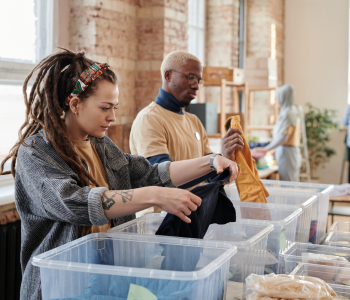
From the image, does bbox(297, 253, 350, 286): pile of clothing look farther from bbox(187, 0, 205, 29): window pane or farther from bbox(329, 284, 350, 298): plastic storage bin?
bbox(187, 0, 205, 29): window pane

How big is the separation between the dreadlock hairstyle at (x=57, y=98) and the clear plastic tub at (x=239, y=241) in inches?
9.8

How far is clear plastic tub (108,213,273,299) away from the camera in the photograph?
1261 mm

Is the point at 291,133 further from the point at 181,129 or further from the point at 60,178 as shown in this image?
the point at 60,178

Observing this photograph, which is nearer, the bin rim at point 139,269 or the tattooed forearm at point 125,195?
the bin rim at point 139,269

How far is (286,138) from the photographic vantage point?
5133 millimetres

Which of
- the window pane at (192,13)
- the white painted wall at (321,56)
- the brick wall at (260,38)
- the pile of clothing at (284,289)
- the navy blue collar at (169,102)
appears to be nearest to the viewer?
the pile of clothing at (284,289)

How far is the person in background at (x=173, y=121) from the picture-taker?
2188 mm

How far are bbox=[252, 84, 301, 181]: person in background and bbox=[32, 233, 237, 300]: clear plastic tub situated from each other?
410 cm

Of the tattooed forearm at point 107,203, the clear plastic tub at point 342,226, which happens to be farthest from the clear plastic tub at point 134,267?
→ the clear plastic tub at point 342,226

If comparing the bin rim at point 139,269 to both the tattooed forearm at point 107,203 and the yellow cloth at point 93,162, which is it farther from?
the yellow cloth at point 93,162

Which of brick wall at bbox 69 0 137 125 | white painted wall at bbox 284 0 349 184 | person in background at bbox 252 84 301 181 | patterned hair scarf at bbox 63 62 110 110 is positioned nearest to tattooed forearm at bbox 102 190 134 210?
patterned hair scarf at bbox 63 62 110 110

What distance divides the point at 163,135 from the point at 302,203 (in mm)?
753

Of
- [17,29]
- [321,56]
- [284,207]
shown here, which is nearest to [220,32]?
[321,56]

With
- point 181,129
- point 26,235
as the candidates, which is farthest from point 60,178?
point 181,129
